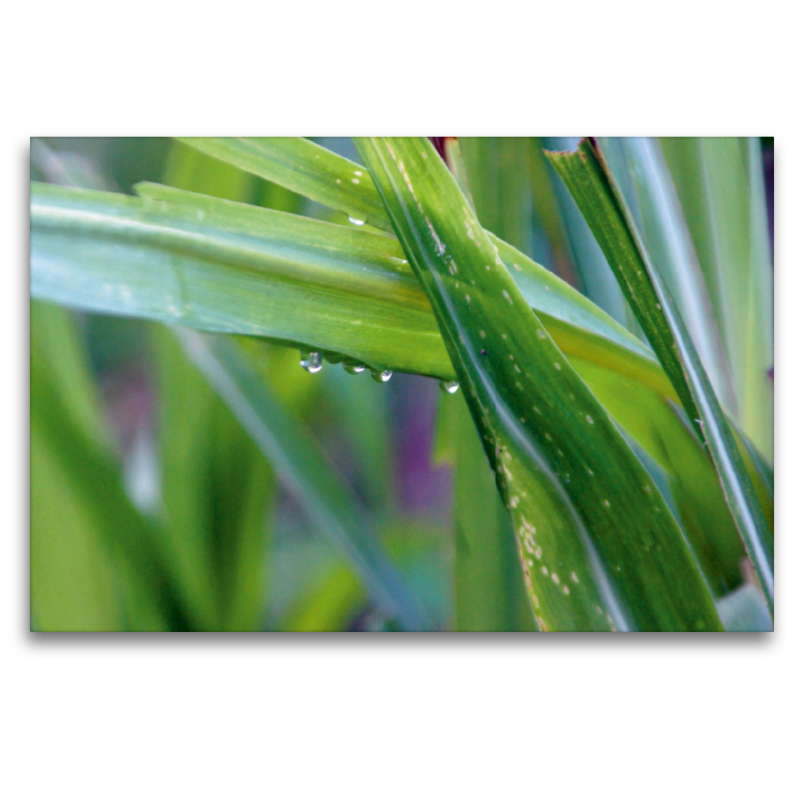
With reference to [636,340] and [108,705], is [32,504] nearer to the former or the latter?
[108,705]

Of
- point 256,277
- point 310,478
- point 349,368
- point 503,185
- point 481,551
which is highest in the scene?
point 503,185

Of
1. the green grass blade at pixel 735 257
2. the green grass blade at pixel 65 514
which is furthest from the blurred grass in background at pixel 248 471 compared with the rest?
the green grass blade at pixel 735 257

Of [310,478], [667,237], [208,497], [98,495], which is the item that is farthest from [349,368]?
[667,237]

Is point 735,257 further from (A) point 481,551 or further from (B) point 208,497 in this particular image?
(B) point 208,497

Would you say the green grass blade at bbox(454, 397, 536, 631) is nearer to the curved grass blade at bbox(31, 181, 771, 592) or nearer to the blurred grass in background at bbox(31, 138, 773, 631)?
the blurred grass in background at bbox(31, 138, 773, 631)

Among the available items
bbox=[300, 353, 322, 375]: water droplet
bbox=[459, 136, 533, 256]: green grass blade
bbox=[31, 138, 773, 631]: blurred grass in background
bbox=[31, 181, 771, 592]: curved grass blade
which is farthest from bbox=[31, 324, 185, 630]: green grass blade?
Answer: bbox=[459, 136, 533, 256]: green grass blade

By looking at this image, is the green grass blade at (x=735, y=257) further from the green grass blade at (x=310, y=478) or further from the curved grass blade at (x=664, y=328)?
the green grass blade at (x=310, y=478)
